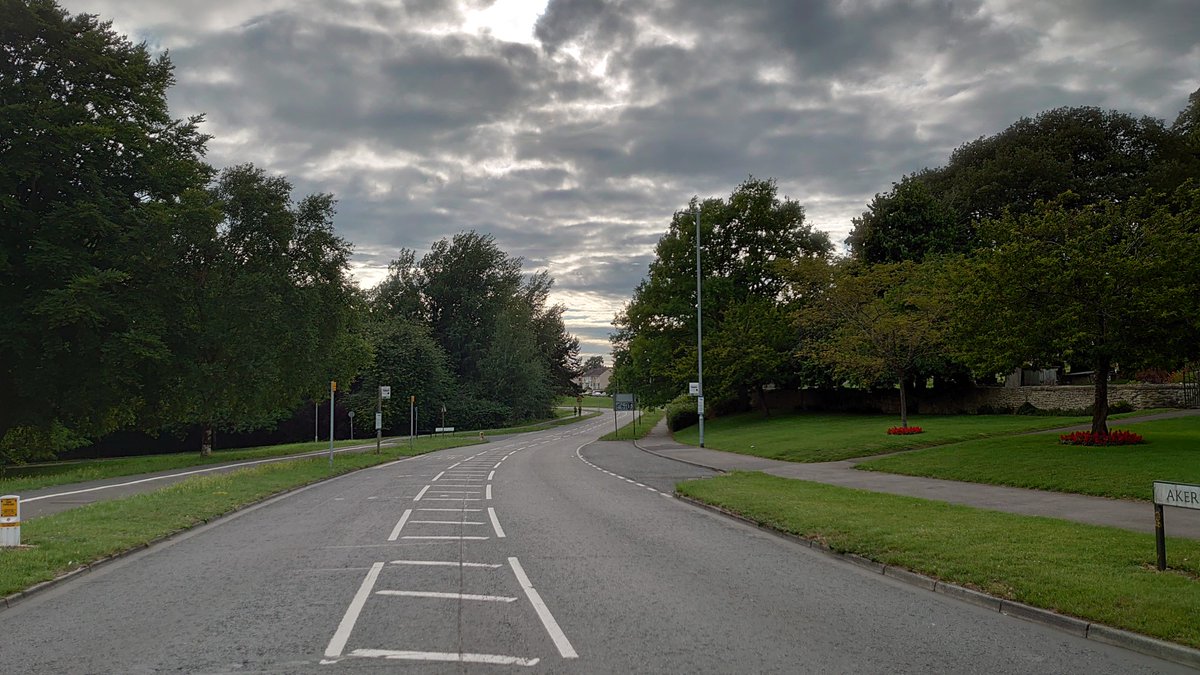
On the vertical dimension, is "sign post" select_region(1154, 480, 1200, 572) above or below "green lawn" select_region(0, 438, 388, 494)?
above

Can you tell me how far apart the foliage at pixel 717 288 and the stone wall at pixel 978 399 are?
346cm

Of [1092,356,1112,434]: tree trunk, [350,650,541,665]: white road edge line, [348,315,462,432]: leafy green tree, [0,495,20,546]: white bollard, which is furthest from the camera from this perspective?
[348,315,462,432]: leafy green tree

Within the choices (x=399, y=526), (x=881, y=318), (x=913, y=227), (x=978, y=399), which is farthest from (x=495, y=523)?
(x=913, y=227)

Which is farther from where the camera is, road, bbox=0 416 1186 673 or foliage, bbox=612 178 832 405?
foliage, bbox=612 178 832 405

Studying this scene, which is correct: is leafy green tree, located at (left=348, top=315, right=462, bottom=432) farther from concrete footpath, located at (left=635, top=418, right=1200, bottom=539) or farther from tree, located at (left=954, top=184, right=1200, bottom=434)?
tree, located at (left=954, top=184, right=1200, bottom=434)

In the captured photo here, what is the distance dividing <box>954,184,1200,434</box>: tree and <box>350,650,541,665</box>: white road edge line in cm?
1931

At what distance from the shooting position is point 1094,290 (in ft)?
65.6

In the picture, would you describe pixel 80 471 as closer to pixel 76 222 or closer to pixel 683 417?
pixel 76 222

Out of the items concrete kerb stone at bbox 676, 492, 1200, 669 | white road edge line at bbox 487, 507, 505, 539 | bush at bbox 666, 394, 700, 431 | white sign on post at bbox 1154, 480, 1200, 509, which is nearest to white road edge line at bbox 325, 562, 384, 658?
white road edge line at bbox 487, 507, 505, 539

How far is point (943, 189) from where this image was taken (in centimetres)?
5456

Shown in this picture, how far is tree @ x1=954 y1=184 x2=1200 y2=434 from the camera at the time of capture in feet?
63.5

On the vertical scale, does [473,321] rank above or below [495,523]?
above

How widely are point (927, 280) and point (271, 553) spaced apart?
33.4 m

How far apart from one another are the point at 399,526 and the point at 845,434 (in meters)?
24.9
